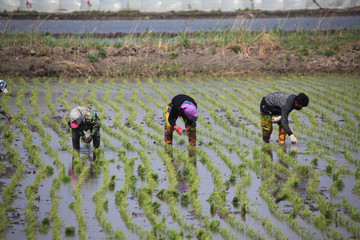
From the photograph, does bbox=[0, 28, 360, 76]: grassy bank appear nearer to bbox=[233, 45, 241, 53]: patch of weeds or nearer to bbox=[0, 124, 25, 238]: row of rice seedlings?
bbox=[233, 45, 241, 53]: patch of weeds

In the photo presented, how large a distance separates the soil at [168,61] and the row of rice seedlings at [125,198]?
8359mm

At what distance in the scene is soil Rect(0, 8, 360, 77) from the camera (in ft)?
50.7

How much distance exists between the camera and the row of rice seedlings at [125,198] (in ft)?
16.6

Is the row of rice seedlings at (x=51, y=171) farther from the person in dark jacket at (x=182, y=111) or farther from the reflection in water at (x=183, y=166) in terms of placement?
the person in dark jacket at (x=182, y=111)

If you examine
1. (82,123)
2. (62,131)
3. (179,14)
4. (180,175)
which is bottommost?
(180,175)

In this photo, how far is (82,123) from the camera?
743cm

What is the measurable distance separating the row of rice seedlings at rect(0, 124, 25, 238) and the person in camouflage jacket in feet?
2.80

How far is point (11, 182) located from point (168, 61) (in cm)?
1015

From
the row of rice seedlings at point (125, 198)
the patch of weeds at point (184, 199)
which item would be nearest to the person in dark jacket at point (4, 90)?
the row of rice seedlings at point (125, 198)

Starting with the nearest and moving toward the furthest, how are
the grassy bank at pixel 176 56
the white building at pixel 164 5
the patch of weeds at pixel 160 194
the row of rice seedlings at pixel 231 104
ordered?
the patch of weeds at pixel 160 194 < the row of rice seedlings at pixel 231 104 < the grassy bank at pixel 176 56 < the white building at pixel 164 5

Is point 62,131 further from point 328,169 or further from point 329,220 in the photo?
point 329,220

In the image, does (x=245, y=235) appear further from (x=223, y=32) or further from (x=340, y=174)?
(x=223, y=32)

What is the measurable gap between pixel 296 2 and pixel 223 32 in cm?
1043

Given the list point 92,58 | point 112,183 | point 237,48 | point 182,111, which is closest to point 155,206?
point 112,183
